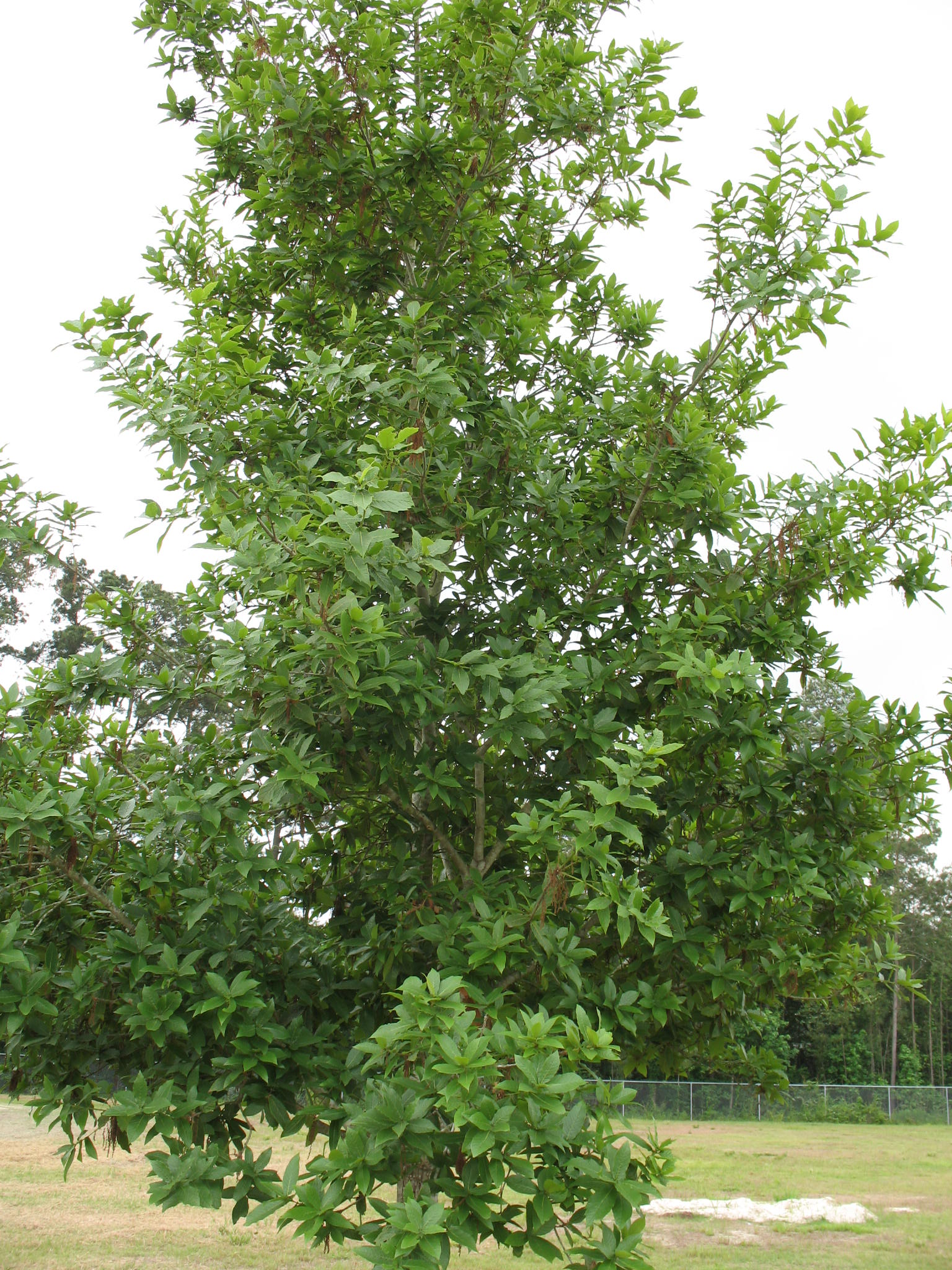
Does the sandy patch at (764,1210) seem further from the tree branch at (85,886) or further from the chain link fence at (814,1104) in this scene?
the tree branch at (85,886)

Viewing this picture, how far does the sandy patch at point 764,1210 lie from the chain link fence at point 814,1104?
1044cm

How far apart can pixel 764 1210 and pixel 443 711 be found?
13841mm

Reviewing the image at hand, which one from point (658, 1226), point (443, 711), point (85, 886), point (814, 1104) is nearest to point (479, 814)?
point (443, 711)

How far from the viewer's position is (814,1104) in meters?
31.9

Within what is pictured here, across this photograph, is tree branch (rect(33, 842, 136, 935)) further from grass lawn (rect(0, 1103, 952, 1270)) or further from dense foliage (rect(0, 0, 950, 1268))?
grass lawn (rect(0, 1103, 952, 1270))

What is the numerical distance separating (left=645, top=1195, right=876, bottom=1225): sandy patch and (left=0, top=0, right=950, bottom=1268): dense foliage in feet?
36.3

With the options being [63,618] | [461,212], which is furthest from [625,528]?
[63,618]

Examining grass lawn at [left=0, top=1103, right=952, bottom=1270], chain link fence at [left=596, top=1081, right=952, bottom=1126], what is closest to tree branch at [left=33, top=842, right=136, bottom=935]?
grass lawn at [left=0, top=1103, right=952, bottom=1270]

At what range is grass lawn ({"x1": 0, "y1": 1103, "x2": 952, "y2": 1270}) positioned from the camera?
Answer: 10.3m

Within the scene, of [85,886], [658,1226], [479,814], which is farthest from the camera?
[658,1226]

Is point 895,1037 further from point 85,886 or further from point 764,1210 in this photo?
point 85,886

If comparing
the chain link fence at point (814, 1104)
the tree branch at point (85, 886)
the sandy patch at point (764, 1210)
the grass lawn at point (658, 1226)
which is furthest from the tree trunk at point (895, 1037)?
the tree branch at point (85, 886)

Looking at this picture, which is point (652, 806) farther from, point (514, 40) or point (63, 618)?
point (63, 618)

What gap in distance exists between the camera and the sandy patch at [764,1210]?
46.1ft
